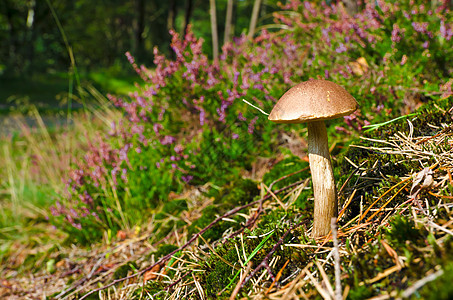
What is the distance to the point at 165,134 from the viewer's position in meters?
2.87

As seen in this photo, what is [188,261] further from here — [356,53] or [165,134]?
[356,53]

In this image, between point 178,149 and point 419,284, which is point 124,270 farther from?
point 419,284

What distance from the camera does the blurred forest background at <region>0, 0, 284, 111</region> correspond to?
14.6 m

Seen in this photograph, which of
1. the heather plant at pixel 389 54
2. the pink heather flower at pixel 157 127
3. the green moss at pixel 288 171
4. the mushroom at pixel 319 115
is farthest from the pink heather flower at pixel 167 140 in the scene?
the mushroom at pixel 319 115

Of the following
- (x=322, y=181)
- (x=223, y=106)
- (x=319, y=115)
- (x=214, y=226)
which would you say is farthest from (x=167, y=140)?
(x=319, y=115)

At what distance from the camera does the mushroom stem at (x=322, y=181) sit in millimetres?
1278

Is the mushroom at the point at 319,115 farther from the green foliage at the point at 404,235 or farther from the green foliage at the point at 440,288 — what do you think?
the green foliage at the point at 440,288

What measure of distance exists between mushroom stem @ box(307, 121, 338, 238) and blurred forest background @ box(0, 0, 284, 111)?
8.94 metres

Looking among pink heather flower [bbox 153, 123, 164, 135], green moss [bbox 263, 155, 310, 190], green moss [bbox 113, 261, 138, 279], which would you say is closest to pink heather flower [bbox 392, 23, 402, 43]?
green moss [bbox 263, 155, 310, 190]

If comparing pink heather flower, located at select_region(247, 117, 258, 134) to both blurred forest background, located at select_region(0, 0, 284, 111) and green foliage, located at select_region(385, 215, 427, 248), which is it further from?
blurred forest background, located at select_region(0, 0, 284, 111)

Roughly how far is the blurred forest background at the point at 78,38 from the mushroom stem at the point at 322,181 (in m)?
8.94

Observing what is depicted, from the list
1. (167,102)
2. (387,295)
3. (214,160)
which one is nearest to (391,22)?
(214,160)

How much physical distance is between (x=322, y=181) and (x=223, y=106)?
1.55 m

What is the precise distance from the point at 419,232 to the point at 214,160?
5.84 ft
